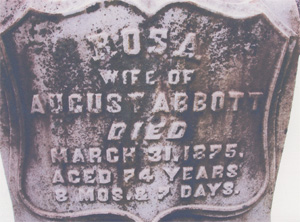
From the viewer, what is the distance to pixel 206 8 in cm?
72

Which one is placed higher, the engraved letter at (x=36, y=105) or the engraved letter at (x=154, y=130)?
the engraved letter at (x=36, y=105)

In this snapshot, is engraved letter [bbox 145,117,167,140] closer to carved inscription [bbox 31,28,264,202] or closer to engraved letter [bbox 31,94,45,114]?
carved inscription [bbox 31,28,264,202]

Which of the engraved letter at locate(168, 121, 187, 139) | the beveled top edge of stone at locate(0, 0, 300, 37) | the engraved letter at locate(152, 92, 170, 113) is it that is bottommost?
the engraved letter at locate(168, 121, 187, 139)

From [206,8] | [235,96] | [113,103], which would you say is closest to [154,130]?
[113,103]

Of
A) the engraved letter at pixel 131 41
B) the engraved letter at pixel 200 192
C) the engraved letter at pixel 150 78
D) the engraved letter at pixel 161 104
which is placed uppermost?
the engraved letter at pixel 131 41

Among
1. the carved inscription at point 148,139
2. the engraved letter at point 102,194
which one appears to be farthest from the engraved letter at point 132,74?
the engraved letter at point 102,194

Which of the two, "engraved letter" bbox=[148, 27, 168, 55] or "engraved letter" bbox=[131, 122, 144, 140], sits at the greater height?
Result: "engraved letter" bbox=[148, 27, 168, 55]

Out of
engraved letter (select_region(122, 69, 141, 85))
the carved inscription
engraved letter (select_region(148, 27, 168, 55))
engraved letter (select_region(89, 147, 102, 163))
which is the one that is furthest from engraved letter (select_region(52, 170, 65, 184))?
engraved letter (select_region(148, 27, 168, 55))

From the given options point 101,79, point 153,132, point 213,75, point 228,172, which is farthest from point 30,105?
point 228,172

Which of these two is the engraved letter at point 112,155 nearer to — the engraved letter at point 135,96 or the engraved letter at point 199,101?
the engraved letter at point 135,96

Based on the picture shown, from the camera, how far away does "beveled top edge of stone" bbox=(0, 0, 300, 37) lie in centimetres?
71

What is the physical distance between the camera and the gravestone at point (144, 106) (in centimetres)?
73

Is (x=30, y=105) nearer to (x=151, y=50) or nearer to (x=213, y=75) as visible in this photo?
(x=151, y=50)

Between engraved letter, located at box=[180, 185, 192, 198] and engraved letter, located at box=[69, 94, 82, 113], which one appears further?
engraved letter, located at box=[180, 185, 192, 198]
